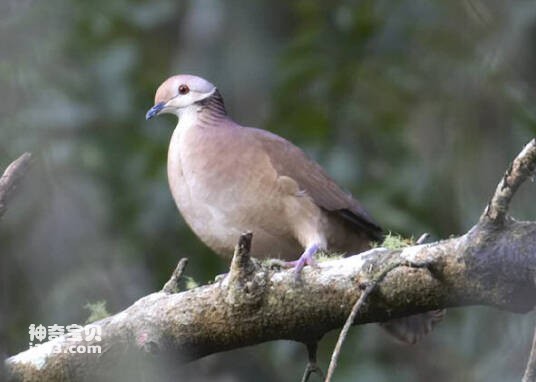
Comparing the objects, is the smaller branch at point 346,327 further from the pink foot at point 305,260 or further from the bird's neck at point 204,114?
the bird's neck at point 204,114

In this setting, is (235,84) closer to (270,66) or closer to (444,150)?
(270,66)

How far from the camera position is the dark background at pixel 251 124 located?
5.54 metres

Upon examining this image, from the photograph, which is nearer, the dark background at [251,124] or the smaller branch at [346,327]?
the smaller branch at [346,327]

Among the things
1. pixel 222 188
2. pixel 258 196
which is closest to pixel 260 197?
pixel 258 196

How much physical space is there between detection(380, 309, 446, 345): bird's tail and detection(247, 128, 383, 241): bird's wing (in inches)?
19.7

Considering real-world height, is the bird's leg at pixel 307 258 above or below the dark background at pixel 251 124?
below

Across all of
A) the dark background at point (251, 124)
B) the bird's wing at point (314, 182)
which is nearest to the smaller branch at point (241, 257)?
the bird's wing at point (314, 182)

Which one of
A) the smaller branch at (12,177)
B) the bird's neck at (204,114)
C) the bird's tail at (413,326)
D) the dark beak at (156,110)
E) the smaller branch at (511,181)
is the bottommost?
the smaller branch at (511,181)

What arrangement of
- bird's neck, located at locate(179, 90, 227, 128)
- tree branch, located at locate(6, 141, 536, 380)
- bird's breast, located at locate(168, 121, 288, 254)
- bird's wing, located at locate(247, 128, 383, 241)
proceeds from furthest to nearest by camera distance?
bird's neck, located at locate(179, 90, 227, 128) → bird's wing, located at locate(247, 128, 383, 241) → bird's breast, located at locate(168, 121, 288, 254) → tree branch, located at locate(6, 141, 536, 380)

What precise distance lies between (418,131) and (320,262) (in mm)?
3178

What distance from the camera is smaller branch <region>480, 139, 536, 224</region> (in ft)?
9.04

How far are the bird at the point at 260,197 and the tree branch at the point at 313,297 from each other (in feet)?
2.56

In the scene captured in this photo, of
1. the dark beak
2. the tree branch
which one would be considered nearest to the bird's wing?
the dark beak

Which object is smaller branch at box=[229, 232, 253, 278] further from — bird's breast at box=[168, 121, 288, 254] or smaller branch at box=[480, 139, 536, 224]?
bird's breast at box=[168, 121, 288, 254]
